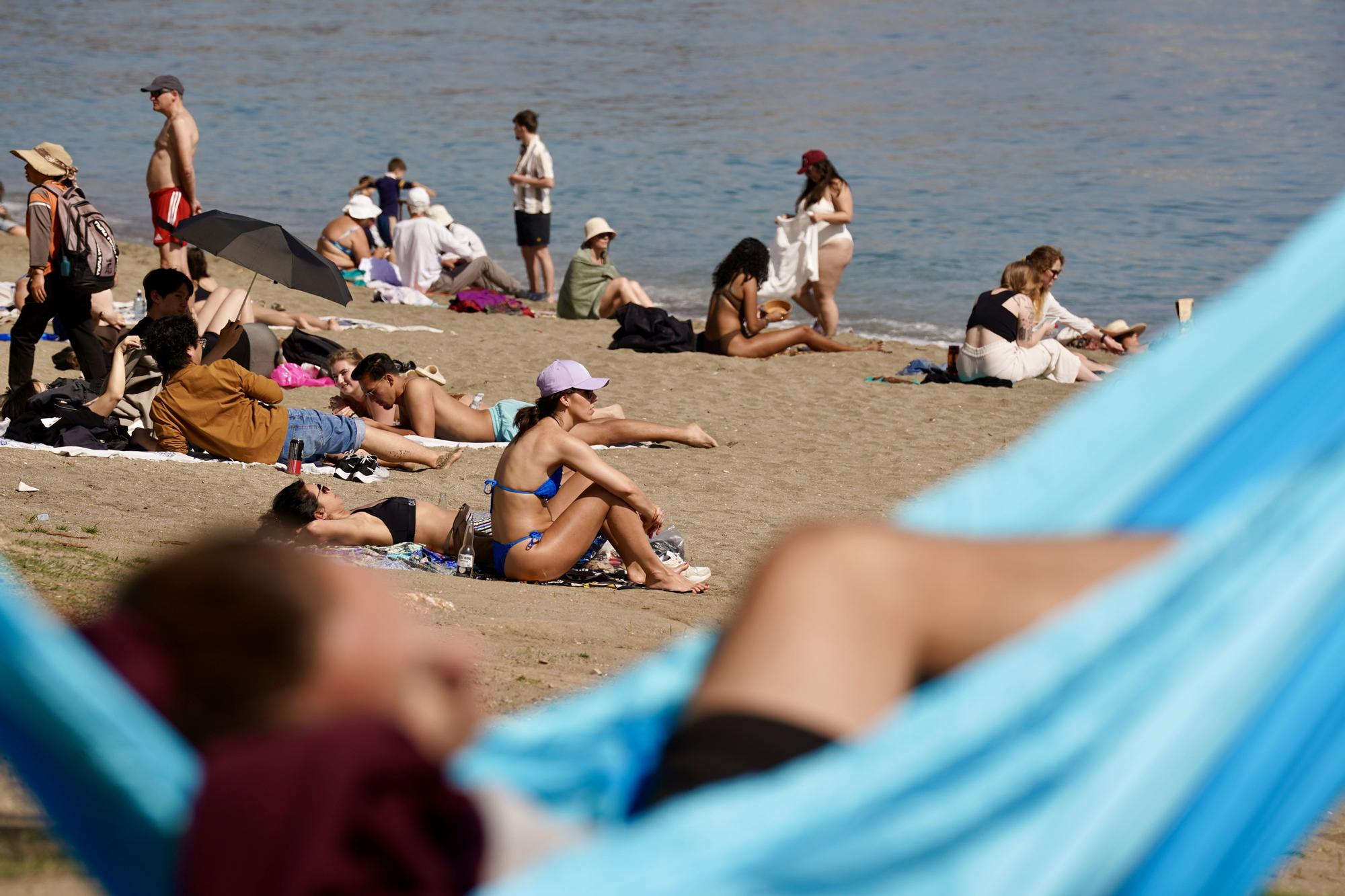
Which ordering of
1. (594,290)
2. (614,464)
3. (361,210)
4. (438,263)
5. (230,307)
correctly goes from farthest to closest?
1. (361,210)
2. (438,263)
3. (594,290)
4. (230,307)
5. (614,464)

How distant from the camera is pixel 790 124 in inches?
944

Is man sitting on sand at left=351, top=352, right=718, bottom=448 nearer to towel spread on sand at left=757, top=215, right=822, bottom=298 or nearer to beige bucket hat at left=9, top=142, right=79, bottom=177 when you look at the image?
beige bucket hat at left=9, top=142, right=79, bottom=177

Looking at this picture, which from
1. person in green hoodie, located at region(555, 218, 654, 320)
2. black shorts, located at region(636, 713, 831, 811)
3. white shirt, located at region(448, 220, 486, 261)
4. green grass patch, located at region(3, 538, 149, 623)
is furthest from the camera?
white shirt, located at region(448, 220, 486, 261)

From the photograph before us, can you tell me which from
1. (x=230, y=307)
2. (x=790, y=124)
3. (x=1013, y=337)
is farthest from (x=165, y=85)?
(x=790, y=124)

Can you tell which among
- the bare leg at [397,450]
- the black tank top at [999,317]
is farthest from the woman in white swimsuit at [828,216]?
the bare leg at [397,450]

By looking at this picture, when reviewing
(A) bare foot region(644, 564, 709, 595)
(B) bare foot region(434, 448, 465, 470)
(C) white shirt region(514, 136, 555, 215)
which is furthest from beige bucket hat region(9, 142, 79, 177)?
(C) white shirt region(514, 136, 555, 215)

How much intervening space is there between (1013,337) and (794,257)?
7.20 feet

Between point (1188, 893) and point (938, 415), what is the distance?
689 centimetres

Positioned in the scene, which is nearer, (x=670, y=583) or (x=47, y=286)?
(x=670, y=583)

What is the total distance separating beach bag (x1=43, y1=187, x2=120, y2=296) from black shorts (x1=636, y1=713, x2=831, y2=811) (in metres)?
6.06

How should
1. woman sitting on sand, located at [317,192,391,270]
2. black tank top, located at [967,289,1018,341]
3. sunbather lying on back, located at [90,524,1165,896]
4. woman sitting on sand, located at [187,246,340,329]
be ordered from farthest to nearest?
woman sitting on sand, located at [317,192,391,270]
black tank top, located at [967,289,1018,341]
woman sitting on sand, located at [187,246,340,329]
sunbather lying on back, located at [90,524,1165,896]

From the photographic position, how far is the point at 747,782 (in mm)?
1357

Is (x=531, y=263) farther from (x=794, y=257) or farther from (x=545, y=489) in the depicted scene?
(x=545, y=489)

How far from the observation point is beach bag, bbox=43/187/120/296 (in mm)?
6738
